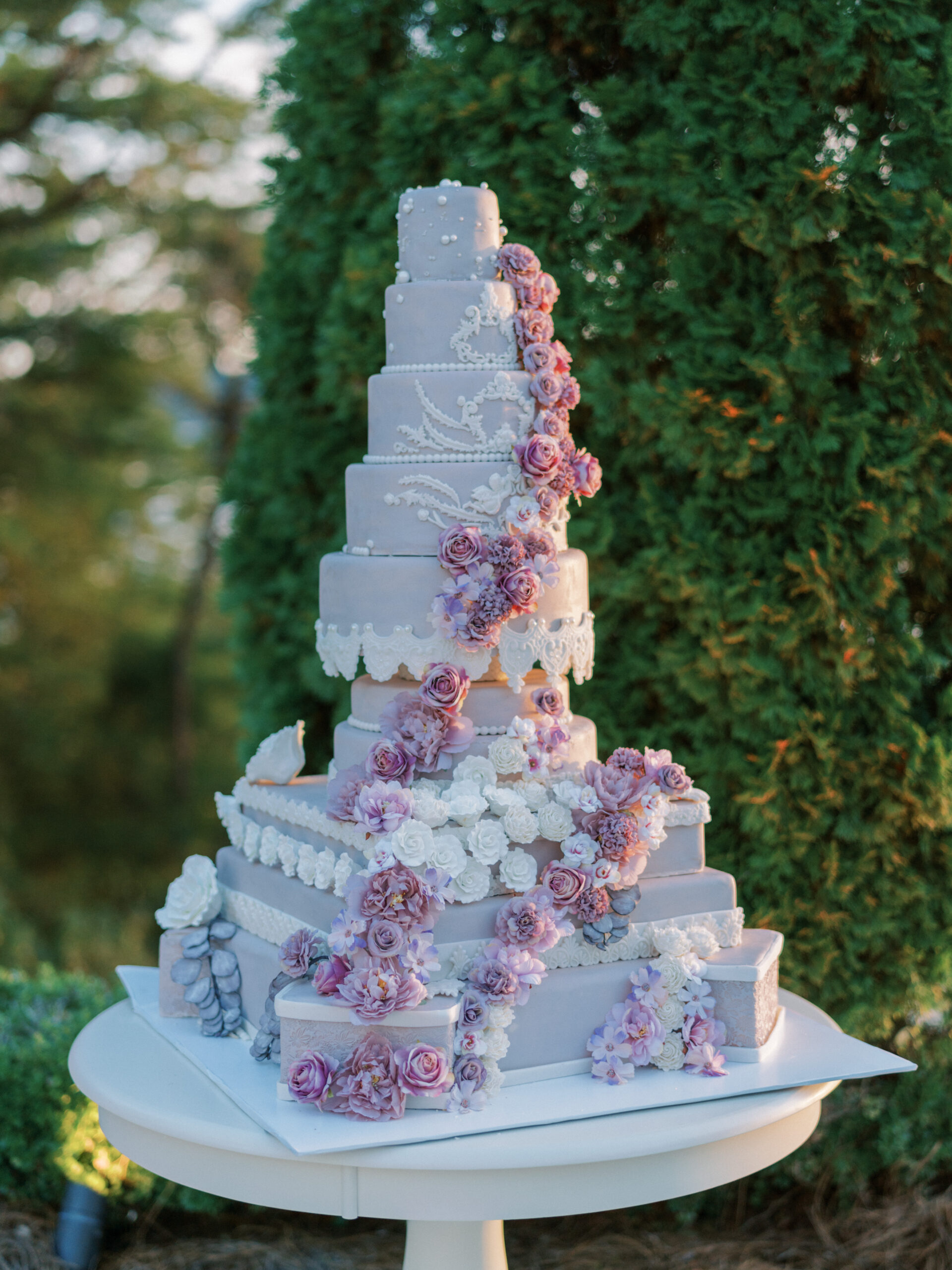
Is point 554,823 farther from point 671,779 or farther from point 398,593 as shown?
point 398,593

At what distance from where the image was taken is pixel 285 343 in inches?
175

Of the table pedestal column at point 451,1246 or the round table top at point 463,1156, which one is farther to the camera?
the table pedestal column at point 451,1246

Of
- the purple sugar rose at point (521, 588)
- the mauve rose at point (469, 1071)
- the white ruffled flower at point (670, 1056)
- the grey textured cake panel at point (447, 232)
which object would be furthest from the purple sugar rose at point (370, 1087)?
the grey textured cake panel at point (447, 232)

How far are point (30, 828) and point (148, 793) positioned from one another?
Result: 41.5 inches

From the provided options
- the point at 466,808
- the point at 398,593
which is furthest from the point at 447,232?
the point at 466,808

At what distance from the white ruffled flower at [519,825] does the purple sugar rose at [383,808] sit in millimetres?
210

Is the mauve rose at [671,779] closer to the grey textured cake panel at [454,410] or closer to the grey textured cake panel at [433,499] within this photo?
the grey textured cake panel at [433,499]

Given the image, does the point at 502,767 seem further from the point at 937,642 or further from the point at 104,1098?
the point at 937,642

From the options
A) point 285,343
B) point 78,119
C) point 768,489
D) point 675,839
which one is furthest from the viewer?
point 78,119

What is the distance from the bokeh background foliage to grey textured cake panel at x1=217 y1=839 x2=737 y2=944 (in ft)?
3.27

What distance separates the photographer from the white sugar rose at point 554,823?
2.50 meters

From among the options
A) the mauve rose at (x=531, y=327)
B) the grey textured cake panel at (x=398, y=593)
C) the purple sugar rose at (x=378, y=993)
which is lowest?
the purple sugar rose at (x=378, y=993)

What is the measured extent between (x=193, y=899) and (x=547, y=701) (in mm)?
1003

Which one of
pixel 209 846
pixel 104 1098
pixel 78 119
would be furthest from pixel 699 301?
pixel 209 846
